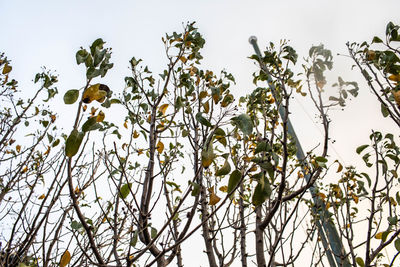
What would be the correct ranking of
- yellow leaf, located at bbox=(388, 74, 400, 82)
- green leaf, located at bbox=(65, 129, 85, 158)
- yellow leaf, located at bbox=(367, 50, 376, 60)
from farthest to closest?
yellow leaf, located at bbox=(367, 50, 376, 60), yellow leaf, located at bbox=(388, 74, 400, 82), green leaf, located at bbox=(65, 129, 85, 158)

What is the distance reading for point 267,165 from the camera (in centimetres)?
81

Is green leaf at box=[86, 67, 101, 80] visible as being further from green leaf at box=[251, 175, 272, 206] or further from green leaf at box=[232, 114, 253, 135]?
green leaf at box=[251, 175, 272, 206]

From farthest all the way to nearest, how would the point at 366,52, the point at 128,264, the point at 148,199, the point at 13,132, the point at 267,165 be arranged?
the point at 13,132, the point at 366,52, the point at 148,199, the point at 128,264, the point at 267,165

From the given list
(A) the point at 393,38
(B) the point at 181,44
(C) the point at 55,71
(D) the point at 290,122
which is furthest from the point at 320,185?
(C) the point at 55,71

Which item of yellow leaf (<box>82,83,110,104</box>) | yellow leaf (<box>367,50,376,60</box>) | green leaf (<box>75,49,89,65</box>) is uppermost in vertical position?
yellow leaf (<box>367,50,376,60</box>)

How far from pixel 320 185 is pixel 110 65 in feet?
9.86

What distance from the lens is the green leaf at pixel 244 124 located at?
773mm

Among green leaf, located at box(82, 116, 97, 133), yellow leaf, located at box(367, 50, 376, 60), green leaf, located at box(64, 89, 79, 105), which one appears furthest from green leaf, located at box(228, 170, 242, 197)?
yellow leaf, located at box(367, 50, 376, 60)

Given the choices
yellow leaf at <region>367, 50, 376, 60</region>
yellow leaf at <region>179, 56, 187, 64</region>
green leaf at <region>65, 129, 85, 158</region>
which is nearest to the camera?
green leaf at <region>65, 129, 85, 158</region>

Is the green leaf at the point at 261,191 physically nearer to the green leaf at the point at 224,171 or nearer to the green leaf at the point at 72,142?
the green leaf at the point at 224,171

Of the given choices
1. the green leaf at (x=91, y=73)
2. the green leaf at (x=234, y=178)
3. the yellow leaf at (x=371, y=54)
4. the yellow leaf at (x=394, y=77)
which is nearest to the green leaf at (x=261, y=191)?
the green leaf at (x=234, y=178)

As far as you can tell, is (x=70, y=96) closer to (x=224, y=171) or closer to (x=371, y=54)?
(x=224, y=171)

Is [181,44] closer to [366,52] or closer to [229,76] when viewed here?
[229,76]

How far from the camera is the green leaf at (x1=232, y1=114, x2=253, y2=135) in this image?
2.54 feet
